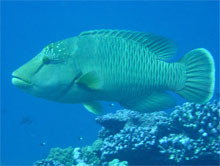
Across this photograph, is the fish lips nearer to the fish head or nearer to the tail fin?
the fish head

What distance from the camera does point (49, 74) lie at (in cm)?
310

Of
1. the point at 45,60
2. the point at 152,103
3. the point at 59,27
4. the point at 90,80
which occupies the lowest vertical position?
the point at 152,103

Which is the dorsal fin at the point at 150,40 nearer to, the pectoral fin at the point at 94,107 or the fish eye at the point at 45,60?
the fish eye at the point at 45,60

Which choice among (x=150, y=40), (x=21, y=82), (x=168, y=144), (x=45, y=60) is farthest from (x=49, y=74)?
(x=168, y=144)

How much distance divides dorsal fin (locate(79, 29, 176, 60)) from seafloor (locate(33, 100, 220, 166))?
2178 millimetres

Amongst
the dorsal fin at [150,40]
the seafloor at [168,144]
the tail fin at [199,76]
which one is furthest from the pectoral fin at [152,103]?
the seafloor at [168,144]

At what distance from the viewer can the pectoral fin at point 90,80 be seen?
302 cm

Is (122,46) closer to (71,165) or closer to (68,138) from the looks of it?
(71,165)

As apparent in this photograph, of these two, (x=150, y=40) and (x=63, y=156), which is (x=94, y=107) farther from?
(x=63, y=156)

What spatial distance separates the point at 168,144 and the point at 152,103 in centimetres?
192

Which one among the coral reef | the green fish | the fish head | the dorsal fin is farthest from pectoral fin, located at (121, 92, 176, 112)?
the coral reef

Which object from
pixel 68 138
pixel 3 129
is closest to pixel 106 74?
pixel 68 138

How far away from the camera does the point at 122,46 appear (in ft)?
10.8

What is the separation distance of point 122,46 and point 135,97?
0.65 meters
